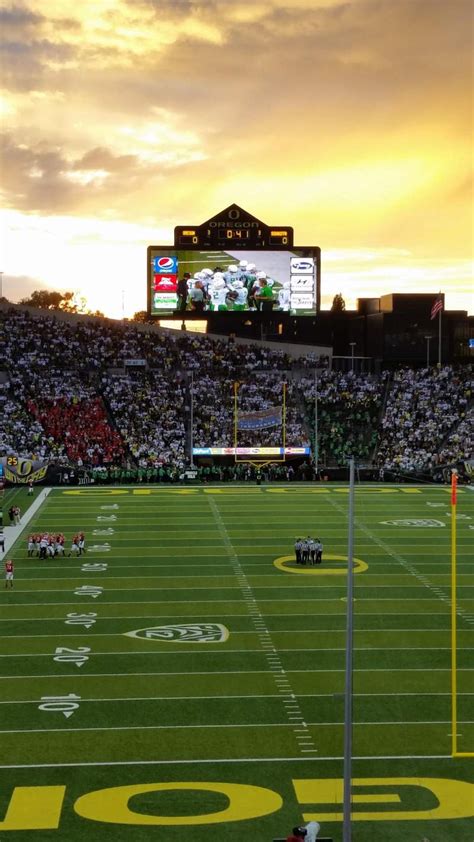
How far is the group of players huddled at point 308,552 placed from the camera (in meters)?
27.8


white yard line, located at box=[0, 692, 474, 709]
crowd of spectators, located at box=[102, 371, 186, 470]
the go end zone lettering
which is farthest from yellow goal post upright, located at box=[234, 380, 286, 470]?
the go end zone lettering

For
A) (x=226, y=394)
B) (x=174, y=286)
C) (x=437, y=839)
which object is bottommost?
(x=437, y=839)

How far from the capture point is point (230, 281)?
50656 mm

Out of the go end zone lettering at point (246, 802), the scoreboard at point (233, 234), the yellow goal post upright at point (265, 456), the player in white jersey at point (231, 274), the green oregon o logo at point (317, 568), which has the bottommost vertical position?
the go end zone lettering at point (246, 802)

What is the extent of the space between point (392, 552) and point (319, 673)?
40.3 feet

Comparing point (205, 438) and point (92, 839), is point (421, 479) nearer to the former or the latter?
point (205, 438)

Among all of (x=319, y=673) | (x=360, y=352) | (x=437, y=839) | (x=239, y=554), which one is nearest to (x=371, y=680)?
(x=319, y=673)

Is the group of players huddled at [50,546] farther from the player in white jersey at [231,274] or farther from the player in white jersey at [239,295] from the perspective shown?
the player in white jersey at [231,274]

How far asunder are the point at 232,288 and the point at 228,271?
86 cm

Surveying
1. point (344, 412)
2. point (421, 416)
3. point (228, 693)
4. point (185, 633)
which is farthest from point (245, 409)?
point (228, 693)

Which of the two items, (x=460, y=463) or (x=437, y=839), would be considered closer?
(x=437, y=839)

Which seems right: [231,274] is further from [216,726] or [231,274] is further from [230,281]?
[216,726]

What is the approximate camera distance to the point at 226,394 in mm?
54219

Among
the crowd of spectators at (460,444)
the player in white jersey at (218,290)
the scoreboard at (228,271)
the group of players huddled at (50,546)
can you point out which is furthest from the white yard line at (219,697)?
the player in white jersey at (218,290)
